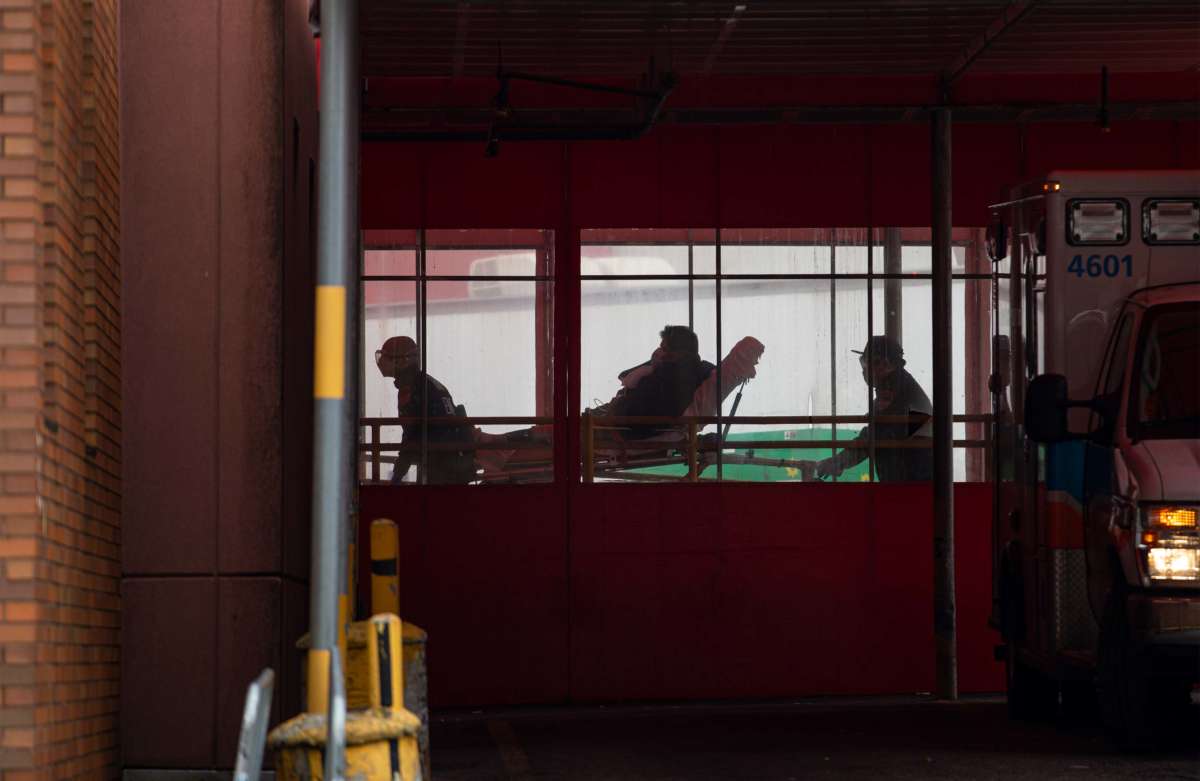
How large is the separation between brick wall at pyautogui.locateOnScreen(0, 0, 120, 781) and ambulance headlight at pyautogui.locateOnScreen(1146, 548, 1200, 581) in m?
5.90

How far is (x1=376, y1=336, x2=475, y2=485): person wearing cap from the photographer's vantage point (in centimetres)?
2028

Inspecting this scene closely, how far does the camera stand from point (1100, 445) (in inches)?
489

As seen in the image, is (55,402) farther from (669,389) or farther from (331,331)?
(669,389)

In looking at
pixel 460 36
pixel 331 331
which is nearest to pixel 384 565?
pixel 331 331

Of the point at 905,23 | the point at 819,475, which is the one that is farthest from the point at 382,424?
the point at 905,23

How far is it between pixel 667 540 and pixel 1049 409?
8269mm

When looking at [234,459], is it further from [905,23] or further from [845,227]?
[845,227]

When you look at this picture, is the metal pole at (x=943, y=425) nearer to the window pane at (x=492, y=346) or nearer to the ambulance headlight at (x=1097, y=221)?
the window pane at (x=492, y=346)

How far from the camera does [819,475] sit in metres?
20.7

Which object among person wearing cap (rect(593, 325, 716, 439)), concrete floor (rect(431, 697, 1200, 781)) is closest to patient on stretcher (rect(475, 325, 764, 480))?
person wearing cap (rect(593, 325, 716, 439))

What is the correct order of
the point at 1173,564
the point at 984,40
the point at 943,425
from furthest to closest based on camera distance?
the point at 943,425 < the point at 984,40 < the point at 1173,564

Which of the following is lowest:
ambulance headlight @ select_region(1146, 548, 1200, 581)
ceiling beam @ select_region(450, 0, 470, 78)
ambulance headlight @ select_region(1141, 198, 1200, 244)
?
ambulance headlight @ select_region(1146, 548, 1200, 581)

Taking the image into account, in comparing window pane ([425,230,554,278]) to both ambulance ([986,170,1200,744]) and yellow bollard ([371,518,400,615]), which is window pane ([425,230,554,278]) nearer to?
ambulance ([986,170,1200,744])

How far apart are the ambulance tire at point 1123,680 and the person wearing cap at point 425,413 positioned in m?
9.32
